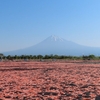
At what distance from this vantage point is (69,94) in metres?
7.73

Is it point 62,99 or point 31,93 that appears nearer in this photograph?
Result: point 62,99

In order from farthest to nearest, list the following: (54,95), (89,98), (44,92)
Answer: (44,92) < (54,95) < (89,98)

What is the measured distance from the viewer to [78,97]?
7.24m

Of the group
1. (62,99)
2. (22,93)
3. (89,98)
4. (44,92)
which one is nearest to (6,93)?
(22,93)

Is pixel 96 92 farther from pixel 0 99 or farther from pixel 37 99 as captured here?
pixel 0 99

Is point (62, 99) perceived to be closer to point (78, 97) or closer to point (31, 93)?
point (78, 97)

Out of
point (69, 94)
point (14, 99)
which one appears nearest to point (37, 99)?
point (14, 99)

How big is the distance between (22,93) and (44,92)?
71 cm

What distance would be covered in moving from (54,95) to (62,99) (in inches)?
24.7


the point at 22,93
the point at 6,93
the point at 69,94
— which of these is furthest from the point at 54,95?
the point at 6,93

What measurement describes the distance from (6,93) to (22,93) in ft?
1.69

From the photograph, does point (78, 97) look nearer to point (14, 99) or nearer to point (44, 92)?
point (44, 92)

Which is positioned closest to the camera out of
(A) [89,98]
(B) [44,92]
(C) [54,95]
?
(A) [89,98]

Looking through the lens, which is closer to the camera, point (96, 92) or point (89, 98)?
point (89, 98)
